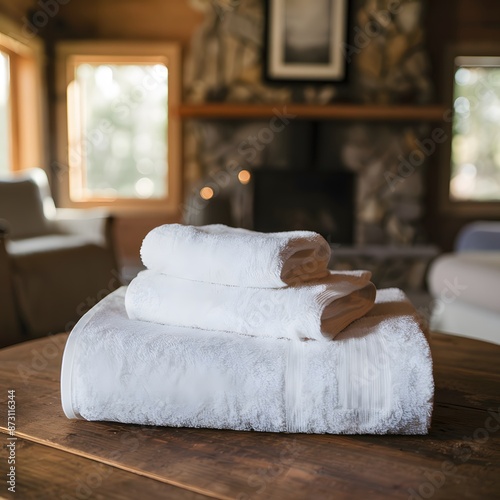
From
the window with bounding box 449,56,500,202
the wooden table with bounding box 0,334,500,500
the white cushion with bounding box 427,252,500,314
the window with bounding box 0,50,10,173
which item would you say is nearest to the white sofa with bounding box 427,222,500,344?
the white cushion with bounding box 427,252,500,314

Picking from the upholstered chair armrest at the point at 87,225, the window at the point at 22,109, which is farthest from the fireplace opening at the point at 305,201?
the window at the point at 22,109

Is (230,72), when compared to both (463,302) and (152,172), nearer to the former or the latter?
(152,172)

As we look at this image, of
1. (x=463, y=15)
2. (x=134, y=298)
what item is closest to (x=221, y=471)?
(x=134, y=298)

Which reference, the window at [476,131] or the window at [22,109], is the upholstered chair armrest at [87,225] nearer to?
the window at [22,109]

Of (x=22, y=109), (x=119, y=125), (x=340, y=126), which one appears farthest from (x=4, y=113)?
(x=340, y=126)

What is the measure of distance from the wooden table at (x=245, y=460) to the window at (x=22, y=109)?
3.74 metres

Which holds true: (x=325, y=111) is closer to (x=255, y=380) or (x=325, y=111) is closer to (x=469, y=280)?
(x=469, y=280)

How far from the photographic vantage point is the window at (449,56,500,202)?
4551 millimetres

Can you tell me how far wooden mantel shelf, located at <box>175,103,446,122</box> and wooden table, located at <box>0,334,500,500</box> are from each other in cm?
356

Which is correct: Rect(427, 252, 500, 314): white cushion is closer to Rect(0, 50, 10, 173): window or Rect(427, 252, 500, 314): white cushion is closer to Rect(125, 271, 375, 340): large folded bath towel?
Rect(125, 271, 375, 340): large folded bath towel

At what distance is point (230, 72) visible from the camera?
4352 mm

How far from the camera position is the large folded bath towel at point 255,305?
2.29 feet

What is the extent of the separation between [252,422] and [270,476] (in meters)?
0.10

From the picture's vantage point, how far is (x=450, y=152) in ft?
14.9
